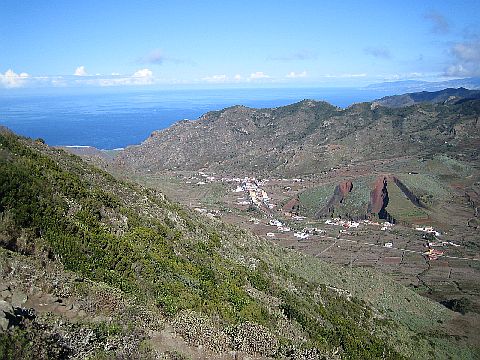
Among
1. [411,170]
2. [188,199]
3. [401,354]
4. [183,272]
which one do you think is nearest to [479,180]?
[411,170]

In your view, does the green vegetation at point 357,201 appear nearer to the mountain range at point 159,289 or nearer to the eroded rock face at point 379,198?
the eroded rock face at point 379,198

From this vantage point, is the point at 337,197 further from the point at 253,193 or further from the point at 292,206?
the point at 253,193

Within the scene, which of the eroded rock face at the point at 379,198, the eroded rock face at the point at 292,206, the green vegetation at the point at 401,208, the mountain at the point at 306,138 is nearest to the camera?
the green vegetation at the point at 401,208

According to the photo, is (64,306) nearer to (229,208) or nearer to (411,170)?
(229,208)

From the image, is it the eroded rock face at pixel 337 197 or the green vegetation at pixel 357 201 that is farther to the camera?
the eroded rock face at pixel 337 197

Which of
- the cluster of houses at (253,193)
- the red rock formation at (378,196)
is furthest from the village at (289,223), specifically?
the red rock formation at (378,196)

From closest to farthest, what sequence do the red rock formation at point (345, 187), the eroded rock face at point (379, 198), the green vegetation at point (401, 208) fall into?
the green vegetation at point (401, 208) → the eroded rock face at point (379, 198) → the red rock formation at point (345, 187)
